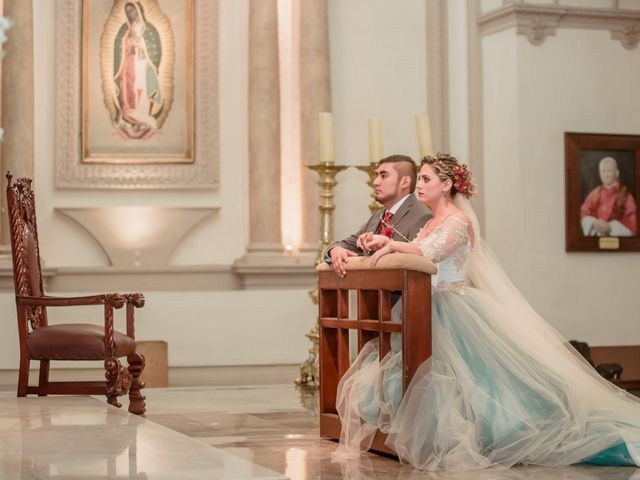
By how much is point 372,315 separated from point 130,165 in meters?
4.81

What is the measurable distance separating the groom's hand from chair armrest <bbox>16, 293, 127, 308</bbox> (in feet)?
4.91

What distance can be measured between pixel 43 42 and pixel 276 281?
106 inches

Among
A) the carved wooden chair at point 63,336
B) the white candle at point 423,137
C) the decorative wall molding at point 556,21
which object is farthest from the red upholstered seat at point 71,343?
the decorative wall molding at point 556,21

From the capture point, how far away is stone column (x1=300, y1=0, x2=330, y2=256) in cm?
998

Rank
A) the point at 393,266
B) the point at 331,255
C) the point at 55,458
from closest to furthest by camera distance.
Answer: the point at 55,458
the point at 393,266
the point at 331,255

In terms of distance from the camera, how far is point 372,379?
5.23m

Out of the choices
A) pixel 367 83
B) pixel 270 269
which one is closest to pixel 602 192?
pixel 367 83

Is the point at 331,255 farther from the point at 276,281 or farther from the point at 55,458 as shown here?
the point at 276,281

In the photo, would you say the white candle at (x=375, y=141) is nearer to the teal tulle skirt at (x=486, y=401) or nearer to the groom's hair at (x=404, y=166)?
the groom's hair at (x=404, y=166)

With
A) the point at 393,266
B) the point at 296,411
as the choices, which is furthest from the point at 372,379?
the point at 296,411

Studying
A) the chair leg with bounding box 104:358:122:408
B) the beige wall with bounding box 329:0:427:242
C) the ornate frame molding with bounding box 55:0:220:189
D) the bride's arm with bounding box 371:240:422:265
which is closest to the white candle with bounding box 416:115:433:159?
the beige wall with bounding box 329:0:427:242

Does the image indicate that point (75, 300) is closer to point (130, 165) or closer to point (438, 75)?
point (130, 165)

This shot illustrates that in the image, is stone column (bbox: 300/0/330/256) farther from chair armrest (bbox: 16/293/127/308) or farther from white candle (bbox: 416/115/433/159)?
chair armrest (bbox: 16/293/127/308)

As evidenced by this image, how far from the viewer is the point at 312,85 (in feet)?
32.7
